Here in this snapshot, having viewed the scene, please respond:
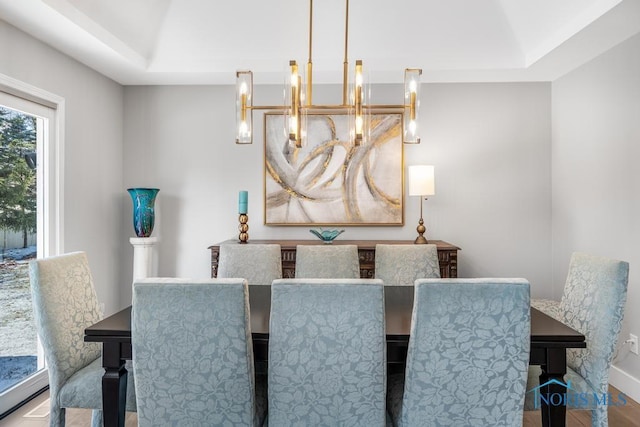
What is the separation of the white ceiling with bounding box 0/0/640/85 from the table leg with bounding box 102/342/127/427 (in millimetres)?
2229

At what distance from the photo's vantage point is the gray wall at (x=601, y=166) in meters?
2.69

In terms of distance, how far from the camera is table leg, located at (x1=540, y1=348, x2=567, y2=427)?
1.57 meters

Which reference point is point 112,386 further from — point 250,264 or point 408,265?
point 408,265

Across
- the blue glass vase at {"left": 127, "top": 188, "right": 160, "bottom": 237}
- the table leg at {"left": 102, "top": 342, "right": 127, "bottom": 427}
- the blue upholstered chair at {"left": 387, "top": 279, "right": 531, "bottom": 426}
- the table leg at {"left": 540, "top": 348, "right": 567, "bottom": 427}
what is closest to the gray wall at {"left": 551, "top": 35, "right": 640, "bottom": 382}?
the table leg at {"left": 540, "top": 348, "right": 567, "bottom": 427}

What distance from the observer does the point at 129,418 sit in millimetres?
2408

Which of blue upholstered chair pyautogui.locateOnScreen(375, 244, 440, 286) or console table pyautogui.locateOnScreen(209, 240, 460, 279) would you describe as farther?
console table pyautogui.locateOnScreen(209, 240, 460, 279)

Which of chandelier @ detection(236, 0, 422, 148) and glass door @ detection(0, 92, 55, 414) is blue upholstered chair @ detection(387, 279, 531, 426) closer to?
chandelier @ detection(236, 0, 422, 148)

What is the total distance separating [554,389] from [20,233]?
123 inches

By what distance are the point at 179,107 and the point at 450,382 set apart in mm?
3380

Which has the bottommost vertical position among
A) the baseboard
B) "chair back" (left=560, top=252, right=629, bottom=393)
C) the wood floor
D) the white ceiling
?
the wood floor

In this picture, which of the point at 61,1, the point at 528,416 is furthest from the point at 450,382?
the point at 61,1

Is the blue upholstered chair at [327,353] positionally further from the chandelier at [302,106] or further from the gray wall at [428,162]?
the gray wall at [428,162]

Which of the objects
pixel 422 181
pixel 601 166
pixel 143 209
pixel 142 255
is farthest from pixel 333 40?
pixel 142 255

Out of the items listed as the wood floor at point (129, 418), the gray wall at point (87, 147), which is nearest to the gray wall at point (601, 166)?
the wood floor at point (129, 418)
